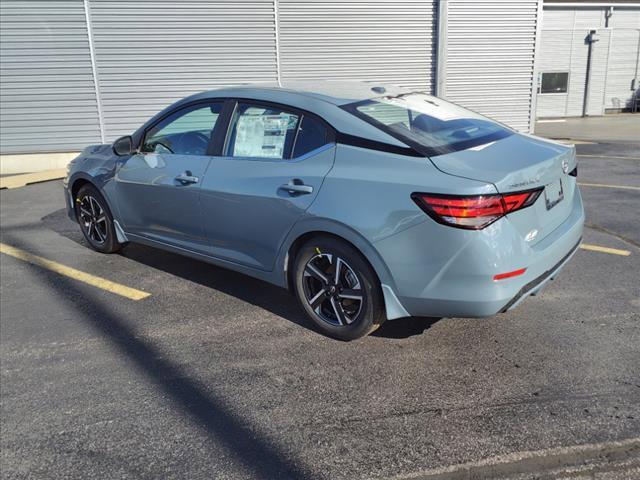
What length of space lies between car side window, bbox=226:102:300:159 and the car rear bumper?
1114 mm

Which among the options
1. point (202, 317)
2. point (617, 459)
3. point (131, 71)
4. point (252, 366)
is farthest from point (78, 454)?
point (131, 71)

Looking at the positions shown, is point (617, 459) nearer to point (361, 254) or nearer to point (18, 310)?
point (361, 254)

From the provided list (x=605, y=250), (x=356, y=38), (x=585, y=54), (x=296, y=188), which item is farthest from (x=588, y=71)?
(x=296, y=188)

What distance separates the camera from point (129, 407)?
313 cm

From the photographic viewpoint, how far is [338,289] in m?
3.68

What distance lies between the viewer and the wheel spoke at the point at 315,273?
3729mm

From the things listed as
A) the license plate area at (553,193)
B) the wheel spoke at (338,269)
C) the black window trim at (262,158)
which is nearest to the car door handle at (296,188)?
the black window trim at (262,158)

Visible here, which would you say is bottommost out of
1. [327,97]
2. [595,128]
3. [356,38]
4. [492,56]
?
[595,128]

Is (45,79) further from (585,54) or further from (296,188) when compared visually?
(585,54)

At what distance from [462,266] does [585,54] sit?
73.3 feet

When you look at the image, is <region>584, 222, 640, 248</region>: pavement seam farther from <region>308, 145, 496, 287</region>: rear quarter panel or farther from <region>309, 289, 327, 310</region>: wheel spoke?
<region>309, 289, 327, 310</region>: wheel spoke

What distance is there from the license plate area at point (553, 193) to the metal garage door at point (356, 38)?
9.13m

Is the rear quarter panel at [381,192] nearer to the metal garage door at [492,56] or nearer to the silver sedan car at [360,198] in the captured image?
the silver sedan car at [360,198]

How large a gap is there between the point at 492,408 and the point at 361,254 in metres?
1.15
